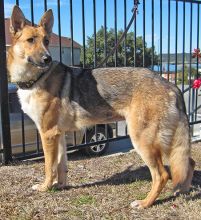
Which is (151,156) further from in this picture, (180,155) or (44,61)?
(44,61)

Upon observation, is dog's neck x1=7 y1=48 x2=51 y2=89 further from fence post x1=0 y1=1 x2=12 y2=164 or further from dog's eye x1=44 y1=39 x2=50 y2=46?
fence post x1=0 y1=1 x2=12 y2=164

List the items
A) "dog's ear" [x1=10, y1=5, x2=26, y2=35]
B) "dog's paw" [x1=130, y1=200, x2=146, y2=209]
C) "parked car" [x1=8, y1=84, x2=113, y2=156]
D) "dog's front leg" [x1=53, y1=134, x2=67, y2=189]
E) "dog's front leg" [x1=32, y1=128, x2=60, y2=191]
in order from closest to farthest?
1. "dog's paw" [x1=130, y1=200, x2=146, y2=209]
2. "dog's ear" [x1=10, y1=5, x2=26, y2=35]
3. "dog's front leg" [x1=32, y1=128, x2=60, y2=191]
4. "dog's front leg" [x1=53, y1=134, x2=67, y2=189]
5. "parked car" [x1=8, y1=84, x2=113, y2=156]

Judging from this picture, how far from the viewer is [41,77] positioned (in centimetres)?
400

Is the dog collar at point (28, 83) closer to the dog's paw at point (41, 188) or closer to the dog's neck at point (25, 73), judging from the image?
the dog's neck at point (25, 73)

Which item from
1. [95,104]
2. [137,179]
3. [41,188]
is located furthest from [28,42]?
[137,179]

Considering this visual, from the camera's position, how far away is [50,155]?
4070mm

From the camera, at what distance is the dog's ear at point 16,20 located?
388 centimetres

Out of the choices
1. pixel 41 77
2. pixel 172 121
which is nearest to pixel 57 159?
pixel 41 77

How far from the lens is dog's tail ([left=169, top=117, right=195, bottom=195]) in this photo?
12.2 feet

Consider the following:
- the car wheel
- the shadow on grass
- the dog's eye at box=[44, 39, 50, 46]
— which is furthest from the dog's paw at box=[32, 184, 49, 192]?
the car wheel

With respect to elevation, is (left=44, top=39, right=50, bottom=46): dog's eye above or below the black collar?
above

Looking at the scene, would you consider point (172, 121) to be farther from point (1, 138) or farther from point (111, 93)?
point (1, 138)

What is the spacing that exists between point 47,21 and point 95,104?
3.69 feet

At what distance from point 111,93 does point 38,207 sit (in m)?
1.45
